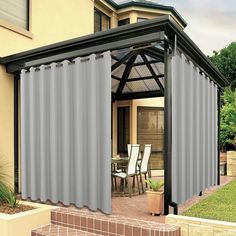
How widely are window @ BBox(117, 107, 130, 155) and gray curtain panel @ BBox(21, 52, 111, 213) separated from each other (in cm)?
671

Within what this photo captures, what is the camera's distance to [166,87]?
616 centimetres

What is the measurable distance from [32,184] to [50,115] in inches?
63.1

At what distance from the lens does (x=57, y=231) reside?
20.1 ft

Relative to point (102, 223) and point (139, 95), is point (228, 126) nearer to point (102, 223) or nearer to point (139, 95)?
point (139, 95)

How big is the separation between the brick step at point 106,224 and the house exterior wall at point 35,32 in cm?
249

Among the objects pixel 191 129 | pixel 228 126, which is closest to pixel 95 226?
pixel 191 129

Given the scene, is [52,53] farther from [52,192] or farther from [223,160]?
[223,160]

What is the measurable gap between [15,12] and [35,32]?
30.0 inches

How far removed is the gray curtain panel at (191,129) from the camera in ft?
21.0

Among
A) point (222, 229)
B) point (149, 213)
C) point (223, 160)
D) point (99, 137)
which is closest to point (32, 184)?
point (99, 137)

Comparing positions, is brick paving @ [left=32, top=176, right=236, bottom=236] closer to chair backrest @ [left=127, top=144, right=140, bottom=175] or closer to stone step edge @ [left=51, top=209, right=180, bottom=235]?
stone step edge @ [left=51, top=209, right=180, bottom=235]

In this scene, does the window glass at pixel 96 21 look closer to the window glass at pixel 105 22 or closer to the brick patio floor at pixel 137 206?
the window glass at pixel 105 22

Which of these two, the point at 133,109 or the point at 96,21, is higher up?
the point at 96,21

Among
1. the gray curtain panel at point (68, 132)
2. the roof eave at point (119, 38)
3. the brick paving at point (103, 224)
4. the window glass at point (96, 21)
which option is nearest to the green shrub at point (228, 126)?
the roof eave at point (119, 38)
